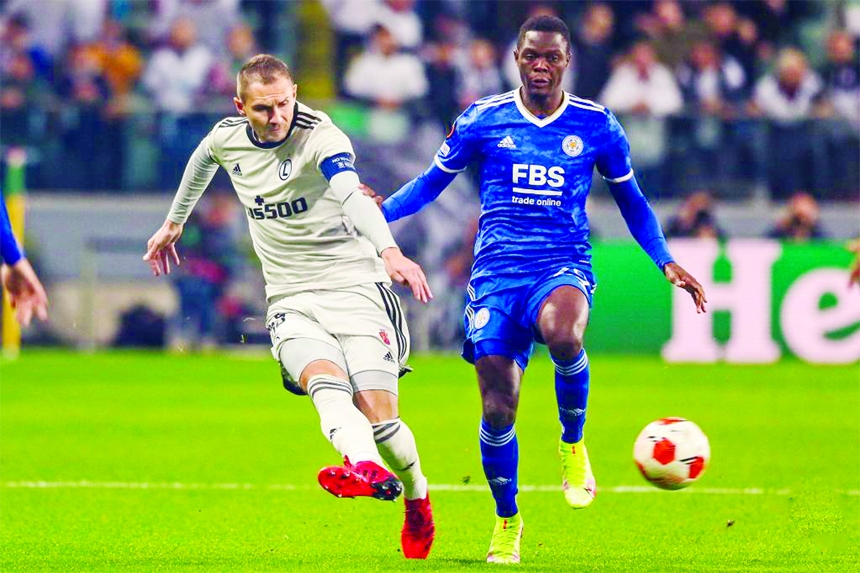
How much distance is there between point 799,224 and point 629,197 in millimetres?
12455

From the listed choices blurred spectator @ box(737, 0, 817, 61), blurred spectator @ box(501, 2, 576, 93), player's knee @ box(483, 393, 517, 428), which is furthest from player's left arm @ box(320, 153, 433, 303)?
blurred spectator @ box(737, 0, 817, 61)

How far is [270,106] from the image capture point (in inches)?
278

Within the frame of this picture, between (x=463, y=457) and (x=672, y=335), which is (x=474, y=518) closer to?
(x=463, y=457)

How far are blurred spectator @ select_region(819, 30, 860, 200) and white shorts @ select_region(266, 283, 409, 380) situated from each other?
14.1 meters

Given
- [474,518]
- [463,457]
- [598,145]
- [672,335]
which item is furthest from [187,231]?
[598,145]

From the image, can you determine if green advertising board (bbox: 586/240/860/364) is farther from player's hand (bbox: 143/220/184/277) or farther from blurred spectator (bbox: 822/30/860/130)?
player's hand (bbox: 143/220/184/277)

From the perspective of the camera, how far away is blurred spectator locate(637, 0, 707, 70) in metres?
21.5

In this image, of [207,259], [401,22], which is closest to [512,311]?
[207,259]

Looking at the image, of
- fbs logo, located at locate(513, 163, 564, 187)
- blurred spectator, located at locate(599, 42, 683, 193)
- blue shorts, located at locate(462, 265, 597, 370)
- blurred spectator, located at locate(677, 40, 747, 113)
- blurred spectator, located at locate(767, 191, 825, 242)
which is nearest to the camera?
blue shorts, located at locate(462, 265, 597, 370)

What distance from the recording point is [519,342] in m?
7.27

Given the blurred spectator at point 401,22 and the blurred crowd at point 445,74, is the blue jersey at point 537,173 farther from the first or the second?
the blurred spectator at point 401,22

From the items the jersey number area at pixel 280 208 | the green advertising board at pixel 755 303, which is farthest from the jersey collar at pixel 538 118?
the green advertising board at pixel 755 303

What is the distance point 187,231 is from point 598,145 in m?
13.1

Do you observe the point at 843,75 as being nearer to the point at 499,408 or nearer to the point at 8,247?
the point at 499,408
